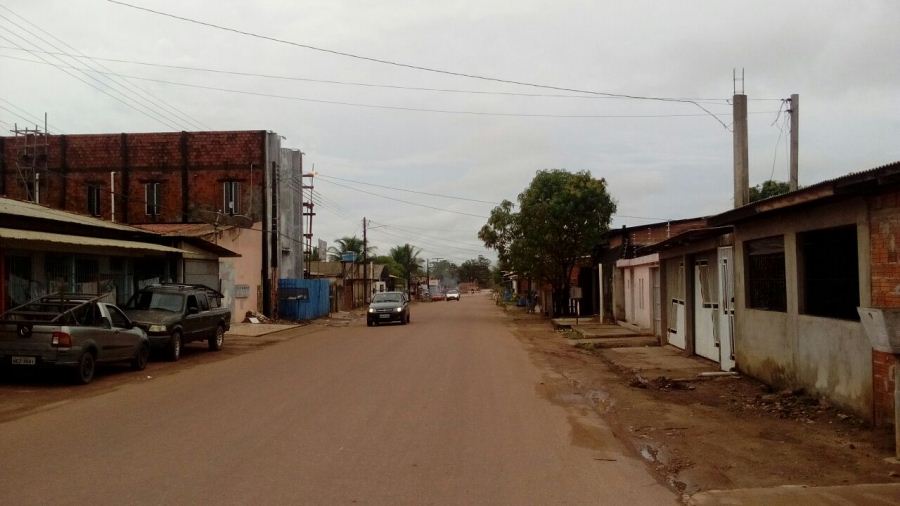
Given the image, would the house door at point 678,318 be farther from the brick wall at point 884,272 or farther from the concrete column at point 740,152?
the brick wall at point 884,272

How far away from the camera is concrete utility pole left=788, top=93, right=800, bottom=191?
1953 centimetres

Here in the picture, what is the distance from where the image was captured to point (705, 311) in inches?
654

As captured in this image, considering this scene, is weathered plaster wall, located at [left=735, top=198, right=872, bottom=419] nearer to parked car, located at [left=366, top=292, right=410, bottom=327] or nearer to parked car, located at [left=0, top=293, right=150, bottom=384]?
parked car, located at [left=0, top=293, right=150, bottom=384]

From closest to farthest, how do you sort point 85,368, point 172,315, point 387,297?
point 85,368
point 172,315
point 387,297

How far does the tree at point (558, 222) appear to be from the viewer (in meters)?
36.5

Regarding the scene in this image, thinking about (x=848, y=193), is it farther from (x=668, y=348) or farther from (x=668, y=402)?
(x=668, y=348)

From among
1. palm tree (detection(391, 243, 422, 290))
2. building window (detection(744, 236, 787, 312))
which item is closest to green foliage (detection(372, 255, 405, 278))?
palm tree (detection(391, 243, 422, 290))

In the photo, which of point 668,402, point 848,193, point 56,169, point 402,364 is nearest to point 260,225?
point 56,169

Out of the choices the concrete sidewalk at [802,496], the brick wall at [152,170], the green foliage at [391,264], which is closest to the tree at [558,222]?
the brick wall at [152,170]

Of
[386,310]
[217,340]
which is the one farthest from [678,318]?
[386,310]

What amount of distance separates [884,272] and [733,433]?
2.55 meters

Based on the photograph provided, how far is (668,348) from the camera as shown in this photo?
19.8m

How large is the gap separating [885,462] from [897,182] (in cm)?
301

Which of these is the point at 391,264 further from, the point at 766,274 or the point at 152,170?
the point at 766,274
